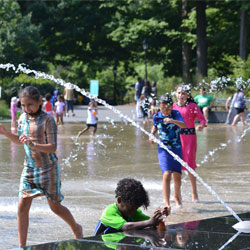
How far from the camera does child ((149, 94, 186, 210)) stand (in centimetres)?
802

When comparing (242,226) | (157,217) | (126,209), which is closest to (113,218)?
(126,209)

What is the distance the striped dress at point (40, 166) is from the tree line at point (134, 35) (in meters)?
25.6

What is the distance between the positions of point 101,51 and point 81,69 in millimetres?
14250

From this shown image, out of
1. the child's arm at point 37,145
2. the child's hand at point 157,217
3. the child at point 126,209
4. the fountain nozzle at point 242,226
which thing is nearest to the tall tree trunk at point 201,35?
the child's arm at point 37,145

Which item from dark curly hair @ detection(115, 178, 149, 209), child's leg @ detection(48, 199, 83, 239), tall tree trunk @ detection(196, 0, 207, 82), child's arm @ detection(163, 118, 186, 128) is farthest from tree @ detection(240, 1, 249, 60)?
dark curly hair @ detection(115, 178, 149, 209)

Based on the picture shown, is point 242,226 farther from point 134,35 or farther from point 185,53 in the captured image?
point 134,35

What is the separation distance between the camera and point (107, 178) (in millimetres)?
10523

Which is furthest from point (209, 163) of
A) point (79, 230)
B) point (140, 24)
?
point (140, 24)

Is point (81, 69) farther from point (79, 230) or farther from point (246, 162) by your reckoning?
point (79, 230)

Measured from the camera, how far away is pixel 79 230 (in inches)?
233

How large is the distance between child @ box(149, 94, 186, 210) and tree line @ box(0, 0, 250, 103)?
2300cm

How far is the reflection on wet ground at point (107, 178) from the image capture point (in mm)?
7348

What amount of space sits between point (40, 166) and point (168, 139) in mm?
2680

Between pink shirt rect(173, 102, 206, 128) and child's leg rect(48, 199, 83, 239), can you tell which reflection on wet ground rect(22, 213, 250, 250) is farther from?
pink shirt rect(173, 102, 206, 128)
